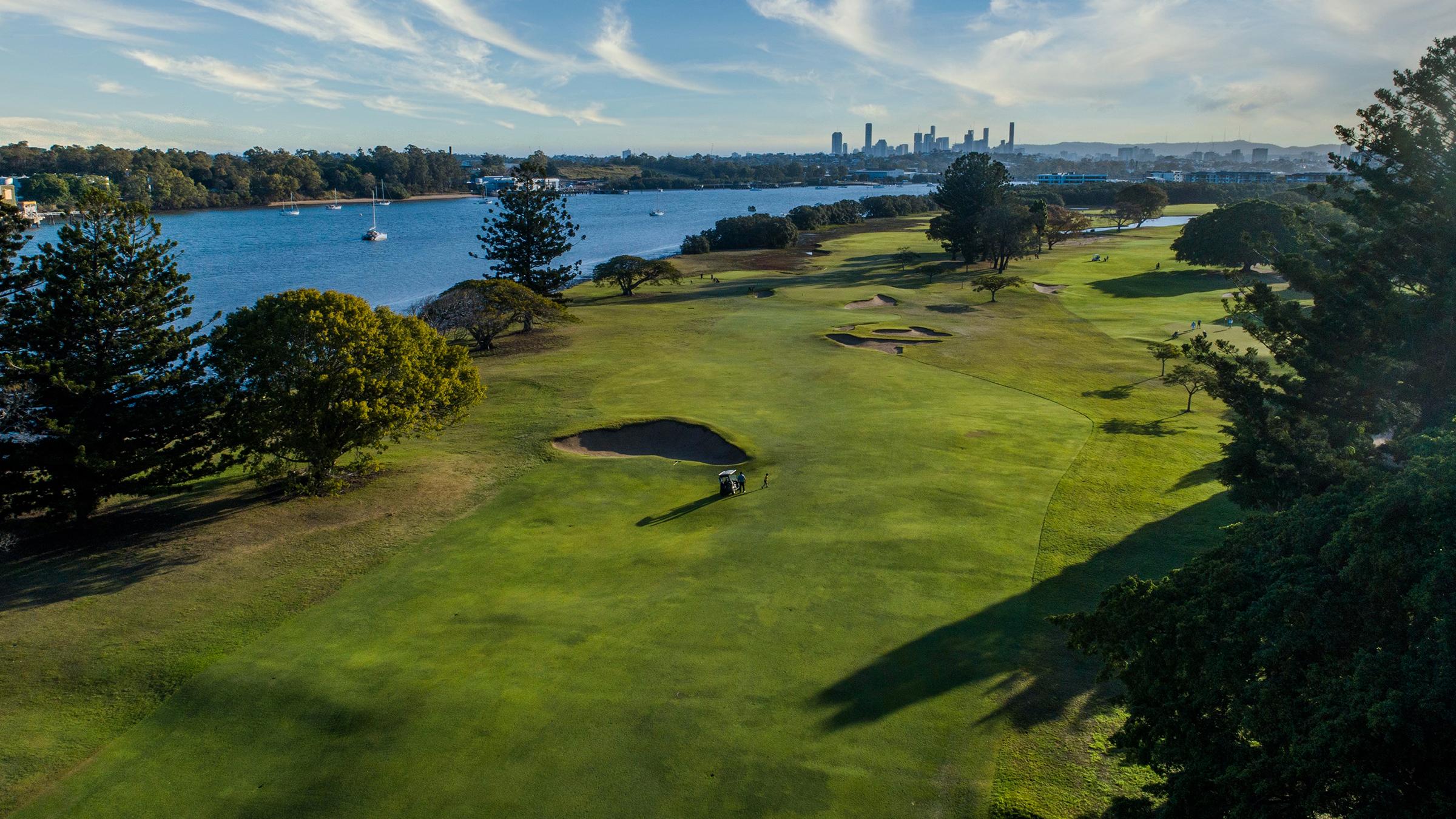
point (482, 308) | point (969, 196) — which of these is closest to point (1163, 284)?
point (969, 196)

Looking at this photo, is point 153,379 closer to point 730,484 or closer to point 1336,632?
point 730,484

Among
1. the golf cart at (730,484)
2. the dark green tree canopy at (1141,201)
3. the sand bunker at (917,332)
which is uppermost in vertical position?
the dark green tree canopy at (1141,201)

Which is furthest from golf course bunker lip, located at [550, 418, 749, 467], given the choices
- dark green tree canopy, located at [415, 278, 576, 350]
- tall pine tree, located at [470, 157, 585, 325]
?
→ tall pine tree, located at [470, 157, 585, 325]

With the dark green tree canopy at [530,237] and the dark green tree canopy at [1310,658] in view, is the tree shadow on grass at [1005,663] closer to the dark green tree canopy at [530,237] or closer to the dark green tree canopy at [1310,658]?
the dark green tree canopy at [1310,658]

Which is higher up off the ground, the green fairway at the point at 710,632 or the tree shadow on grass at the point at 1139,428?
the tree shadow on grass at the point at 1139,428

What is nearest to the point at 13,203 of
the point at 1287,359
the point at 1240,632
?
the point at 1240,632

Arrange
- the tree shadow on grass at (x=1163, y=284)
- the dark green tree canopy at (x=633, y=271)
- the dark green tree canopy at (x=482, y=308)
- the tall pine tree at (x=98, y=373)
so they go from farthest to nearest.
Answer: the dark green tree canopy at (x=633, y=271), the tree shadow on grass at (x=1163, y=284), the dark green tree canopy at (x=482, y=308), the tall pine tree at (x=98, y=373)

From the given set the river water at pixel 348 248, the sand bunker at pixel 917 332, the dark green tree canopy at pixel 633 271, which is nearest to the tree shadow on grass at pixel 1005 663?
the sand bunker at pixel 917 332

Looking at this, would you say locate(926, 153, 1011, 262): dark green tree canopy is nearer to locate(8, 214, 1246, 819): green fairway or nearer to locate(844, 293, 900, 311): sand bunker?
locate(844, 293, 900, 311): sand bunker
